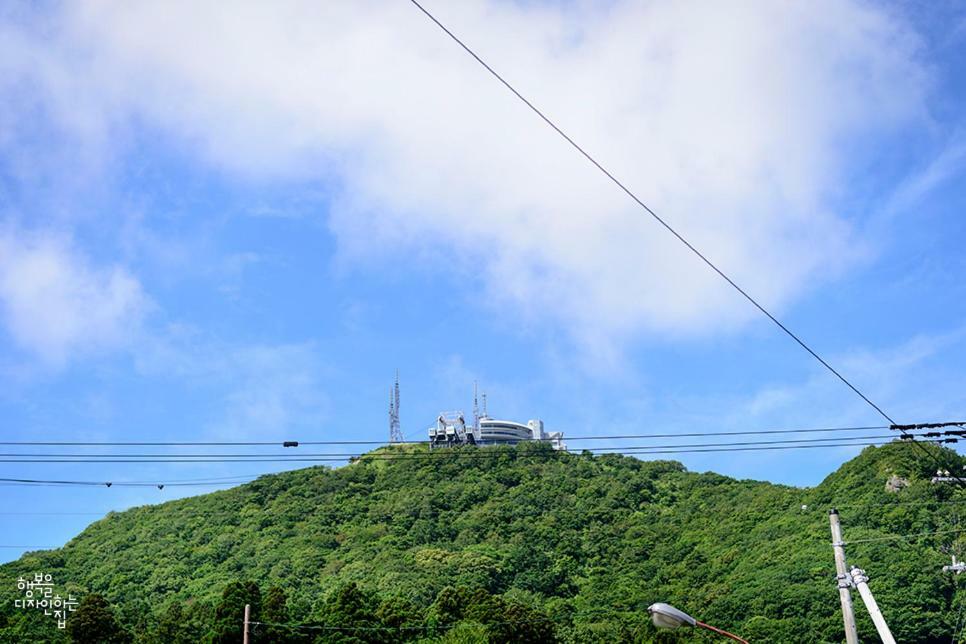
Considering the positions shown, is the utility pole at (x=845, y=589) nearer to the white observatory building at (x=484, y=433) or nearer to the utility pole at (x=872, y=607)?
the utility pole at (x=872, y=607)

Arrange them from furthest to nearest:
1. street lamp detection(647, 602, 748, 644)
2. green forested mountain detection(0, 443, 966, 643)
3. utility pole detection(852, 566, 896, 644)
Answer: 1. green forested mountain detection(0, 443, 966, 643)
2. utility pole detection(852, 566, 896, 644)
3. street lamp detection(647, 602, 748, 644)

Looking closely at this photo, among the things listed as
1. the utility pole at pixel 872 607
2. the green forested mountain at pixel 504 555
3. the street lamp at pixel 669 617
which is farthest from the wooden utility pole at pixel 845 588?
the green forested mountain at pixel 504 555

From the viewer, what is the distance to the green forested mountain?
76375 millimetres

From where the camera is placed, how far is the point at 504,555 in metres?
110

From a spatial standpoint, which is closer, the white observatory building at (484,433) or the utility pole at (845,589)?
the utility pole at (845,589)

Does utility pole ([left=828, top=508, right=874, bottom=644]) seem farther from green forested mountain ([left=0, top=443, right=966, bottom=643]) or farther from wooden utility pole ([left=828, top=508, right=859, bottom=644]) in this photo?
green forested mountain ([left=0, top=443, right=966, bottom=643])

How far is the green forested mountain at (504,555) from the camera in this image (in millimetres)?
→ 76375

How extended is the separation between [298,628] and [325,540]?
47028 mm

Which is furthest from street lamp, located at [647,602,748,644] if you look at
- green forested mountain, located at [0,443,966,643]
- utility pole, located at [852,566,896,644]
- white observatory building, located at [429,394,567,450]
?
white observatory building, located at [429,394,567,450]

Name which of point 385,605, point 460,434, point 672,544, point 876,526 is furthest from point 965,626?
point 460,434

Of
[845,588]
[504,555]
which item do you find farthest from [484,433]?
[845,588]

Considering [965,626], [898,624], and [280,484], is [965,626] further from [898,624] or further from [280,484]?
[280,484]

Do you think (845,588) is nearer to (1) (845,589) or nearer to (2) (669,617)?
(1) (845,589)

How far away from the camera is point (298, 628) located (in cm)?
7131
